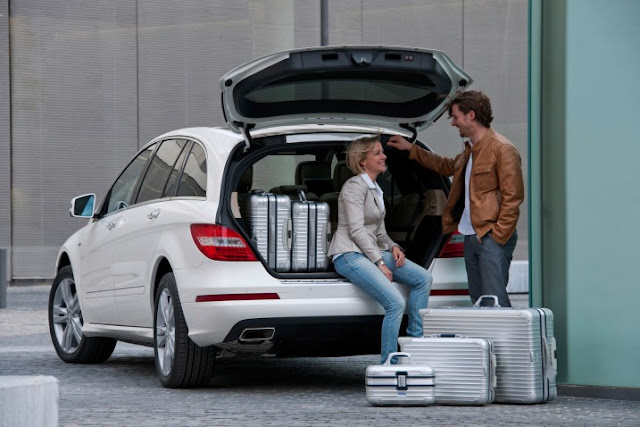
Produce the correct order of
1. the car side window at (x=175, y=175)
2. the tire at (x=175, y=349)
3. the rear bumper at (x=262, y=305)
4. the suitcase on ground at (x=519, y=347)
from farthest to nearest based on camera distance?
the car side window at (x=175, y=175) → the tire at (x=175, y=349) → the rear bumper at (x=262, y=305) → the suitcase on ground at (x=519, y=347)

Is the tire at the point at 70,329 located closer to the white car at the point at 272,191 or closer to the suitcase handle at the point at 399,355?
the white car at the point at 272,191

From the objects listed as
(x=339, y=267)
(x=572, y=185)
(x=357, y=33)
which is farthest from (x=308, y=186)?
(x=357, y=33)

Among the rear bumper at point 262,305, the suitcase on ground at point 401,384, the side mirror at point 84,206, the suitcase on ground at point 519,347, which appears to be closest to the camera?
the suitcase on ground at point 401,384

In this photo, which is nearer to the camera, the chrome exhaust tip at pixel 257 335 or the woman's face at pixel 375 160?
the chrome exhaust tip at pixel 257 335

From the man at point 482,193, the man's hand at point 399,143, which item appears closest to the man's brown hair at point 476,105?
the man at point 482,193

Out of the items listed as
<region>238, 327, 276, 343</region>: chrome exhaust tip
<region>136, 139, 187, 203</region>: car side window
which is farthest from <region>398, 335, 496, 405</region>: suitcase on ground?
<region>136, 139, 187, 203</region>: car side window

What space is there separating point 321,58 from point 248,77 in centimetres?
44

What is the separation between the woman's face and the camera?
8.86m

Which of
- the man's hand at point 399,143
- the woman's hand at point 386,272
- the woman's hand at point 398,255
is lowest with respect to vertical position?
the woman's hand at point 386,272

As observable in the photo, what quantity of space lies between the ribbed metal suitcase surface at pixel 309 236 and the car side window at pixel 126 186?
1.59 m

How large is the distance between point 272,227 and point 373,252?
63 cm

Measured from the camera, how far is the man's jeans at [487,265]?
28.6 feet

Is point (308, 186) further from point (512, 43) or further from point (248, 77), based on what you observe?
point (512, 43)

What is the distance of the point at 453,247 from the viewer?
9.09 m
